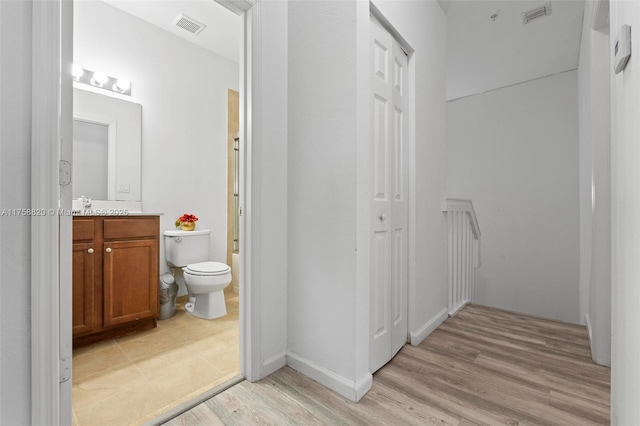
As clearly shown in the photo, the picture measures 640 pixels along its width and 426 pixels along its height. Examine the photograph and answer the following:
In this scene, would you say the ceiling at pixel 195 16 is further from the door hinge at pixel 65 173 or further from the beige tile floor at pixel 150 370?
the beige tile floor at pixel 150 370

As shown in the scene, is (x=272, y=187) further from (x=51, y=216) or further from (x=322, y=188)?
(x=51, y=216)

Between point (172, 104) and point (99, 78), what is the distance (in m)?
0.59

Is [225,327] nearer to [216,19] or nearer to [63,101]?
[63,101]

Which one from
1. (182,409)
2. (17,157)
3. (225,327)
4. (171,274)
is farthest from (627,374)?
(171,274)

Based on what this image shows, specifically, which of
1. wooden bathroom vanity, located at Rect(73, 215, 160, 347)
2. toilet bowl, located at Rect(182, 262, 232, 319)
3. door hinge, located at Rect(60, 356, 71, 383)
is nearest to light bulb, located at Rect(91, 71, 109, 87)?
wooden bathroom vanity, located at Rect(73, 215, 160, 347)

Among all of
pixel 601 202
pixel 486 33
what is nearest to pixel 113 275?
pixel 601 202

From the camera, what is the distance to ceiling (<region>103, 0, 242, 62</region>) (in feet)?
8.26

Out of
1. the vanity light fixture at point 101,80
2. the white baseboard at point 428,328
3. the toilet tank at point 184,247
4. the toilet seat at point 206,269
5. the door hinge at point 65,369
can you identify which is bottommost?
the white baseboard at point 428,328

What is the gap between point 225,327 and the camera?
2396 millimetres

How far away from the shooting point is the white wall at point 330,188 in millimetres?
1413

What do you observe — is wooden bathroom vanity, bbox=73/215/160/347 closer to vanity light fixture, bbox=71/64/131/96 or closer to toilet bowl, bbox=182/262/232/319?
toilet bowl, bbox=182/262/232/319

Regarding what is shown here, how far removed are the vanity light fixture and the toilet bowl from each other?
1.66 metres

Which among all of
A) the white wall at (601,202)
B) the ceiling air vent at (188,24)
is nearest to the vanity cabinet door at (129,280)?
the ceiling air vent at (188,24)

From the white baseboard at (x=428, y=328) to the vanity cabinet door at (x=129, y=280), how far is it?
1.91 m
